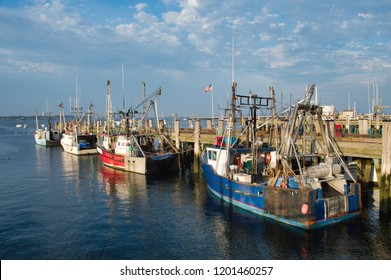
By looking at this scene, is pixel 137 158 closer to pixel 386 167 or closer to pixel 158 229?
pixel 158 229

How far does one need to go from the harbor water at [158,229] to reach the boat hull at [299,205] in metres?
0.58

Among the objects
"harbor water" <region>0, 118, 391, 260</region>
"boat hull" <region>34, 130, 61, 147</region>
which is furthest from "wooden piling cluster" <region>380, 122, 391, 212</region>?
"boat hull" <region>34, 130, 61, 147</region>

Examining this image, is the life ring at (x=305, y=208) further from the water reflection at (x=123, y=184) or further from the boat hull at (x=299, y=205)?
the water reflection at (x=123, y=184)

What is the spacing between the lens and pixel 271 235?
21.0m

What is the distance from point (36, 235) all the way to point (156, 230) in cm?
797

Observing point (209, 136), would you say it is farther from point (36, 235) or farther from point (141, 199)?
point (36, 235)

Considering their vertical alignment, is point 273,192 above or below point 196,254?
above

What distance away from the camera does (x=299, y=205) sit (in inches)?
843

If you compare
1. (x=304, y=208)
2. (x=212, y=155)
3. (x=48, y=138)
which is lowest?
(x=304, y=208)

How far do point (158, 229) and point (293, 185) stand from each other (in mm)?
9993

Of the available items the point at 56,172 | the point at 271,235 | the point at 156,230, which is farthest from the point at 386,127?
the point at 56,172

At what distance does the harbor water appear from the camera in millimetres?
18906

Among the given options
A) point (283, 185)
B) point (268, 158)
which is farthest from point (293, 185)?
point (268, 158)

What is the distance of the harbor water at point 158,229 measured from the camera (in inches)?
744
